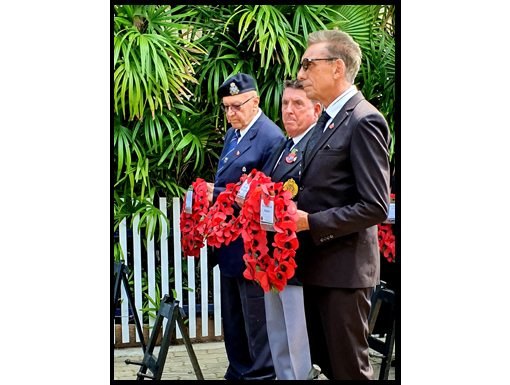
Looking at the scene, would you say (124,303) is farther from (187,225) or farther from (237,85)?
(237,85)

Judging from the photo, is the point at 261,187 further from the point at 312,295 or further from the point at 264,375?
the point at 264,375

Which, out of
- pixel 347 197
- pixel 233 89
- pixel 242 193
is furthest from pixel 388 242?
pixel 233 89

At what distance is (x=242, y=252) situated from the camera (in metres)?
2.99

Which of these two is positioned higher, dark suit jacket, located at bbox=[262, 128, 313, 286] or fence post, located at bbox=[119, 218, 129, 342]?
dark suit jacket, located at bbox=[262, 128, 313, 286]

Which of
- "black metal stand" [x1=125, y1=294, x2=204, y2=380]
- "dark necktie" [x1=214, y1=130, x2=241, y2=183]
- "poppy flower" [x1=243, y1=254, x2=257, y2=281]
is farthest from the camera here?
"dark necktie" [x1=214, y1=130, x2=241, y2=183]

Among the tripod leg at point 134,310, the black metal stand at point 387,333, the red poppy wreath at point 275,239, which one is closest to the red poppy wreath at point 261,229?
the red poppy wreath at point 275,239

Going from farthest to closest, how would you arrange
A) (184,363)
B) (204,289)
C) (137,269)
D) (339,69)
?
(204,289) < (137,269) < (184,363) < (339,69)

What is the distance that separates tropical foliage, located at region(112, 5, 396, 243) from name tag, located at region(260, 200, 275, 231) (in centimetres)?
83

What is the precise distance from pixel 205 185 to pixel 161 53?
742 mm

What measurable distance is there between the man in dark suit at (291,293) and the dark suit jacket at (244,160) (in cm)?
11

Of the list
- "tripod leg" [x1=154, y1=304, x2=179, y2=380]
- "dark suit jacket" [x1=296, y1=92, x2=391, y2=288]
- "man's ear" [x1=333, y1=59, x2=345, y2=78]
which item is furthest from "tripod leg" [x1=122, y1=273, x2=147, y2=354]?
"man's ear" [x1=333, y1=59, x2=345, y2=78]

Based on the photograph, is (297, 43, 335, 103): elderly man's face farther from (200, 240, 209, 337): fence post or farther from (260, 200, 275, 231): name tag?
(200, 240, 209, 337): fence post

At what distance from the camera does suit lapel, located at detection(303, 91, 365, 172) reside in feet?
7.84

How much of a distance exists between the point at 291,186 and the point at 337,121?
0.37m
